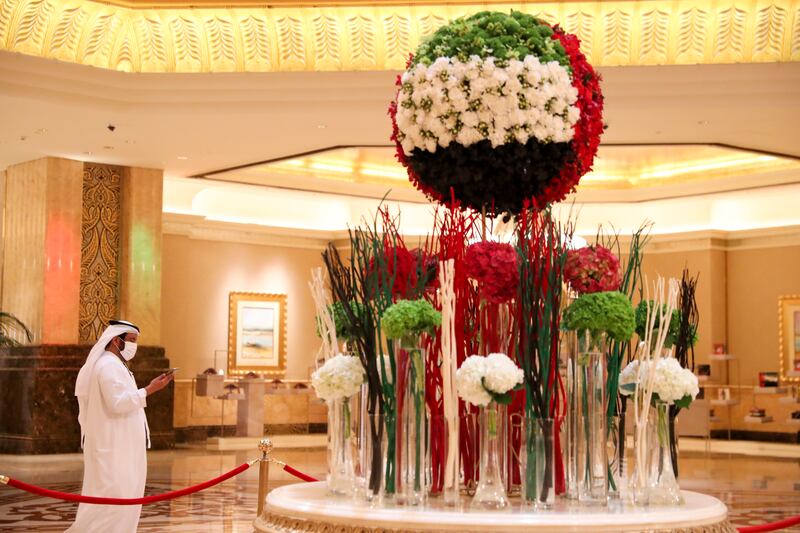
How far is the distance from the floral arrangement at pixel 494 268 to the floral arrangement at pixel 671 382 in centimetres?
55

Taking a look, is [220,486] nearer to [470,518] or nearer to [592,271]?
[592,271]

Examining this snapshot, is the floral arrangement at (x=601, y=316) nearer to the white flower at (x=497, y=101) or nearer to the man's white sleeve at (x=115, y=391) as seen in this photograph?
the white flower at (x=497, y=101)

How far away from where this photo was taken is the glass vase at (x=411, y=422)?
3.70 metres

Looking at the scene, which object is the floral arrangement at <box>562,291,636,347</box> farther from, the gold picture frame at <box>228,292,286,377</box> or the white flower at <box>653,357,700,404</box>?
the gold picture frame at <box>228,292,286,377</box>

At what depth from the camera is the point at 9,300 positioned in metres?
16.0

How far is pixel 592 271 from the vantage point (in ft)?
12.9

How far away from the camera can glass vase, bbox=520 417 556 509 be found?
3602mm

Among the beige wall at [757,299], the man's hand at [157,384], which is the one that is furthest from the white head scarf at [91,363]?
the beige wall at [757,299]

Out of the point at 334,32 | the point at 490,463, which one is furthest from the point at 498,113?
the point at 334,32

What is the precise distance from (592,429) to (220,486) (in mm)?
8473

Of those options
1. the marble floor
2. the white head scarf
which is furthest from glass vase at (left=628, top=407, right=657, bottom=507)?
the marble floor

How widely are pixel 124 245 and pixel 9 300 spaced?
5.76ft

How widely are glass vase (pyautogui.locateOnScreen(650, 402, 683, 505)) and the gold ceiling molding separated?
8246 millimetres

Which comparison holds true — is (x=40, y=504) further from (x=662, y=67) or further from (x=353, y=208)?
(x=353, y=208)
